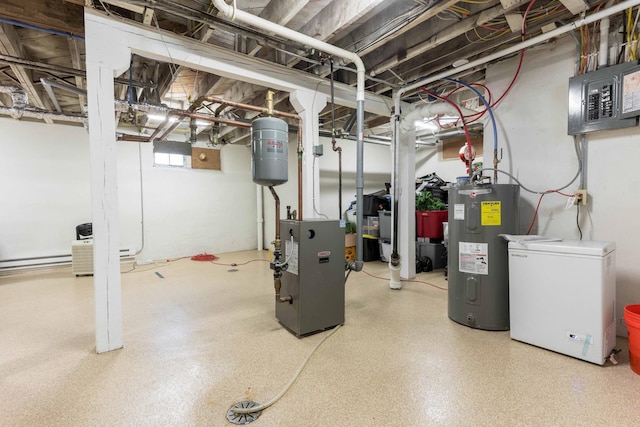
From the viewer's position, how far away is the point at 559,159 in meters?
2.52

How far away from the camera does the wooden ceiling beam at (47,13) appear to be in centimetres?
216

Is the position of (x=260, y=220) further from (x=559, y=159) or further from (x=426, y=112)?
(x=559, y=159)

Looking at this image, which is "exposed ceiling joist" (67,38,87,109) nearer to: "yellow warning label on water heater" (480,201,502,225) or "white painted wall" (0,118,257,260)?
"white painted wall" (0,118,257,260)

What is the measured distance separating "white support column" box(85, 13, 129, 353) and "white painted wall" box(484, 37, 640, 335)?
10.8ft

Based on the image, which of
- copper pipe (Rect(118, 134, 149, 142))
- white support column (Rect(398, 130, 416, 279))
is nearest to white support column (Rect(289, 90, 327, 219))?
white support column (Rect(398, 130, 416, 279))

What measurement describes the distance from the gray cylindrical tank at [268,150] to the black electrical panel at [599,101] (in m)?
2.31

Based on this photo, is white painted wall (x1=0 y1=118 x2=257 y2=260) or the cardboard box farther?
the cardboard box

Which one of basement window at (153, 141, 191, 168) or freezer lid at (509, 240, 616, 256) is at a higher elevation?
basement window at (153, 141, 191, 168)

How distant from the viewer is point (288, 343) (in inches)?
86.7

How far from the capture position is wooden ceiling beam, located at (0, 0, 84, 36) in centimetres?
216

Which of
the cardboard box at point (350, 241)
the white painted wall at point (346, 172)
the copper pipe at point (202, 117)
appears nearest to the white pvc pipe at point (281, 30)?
the copper pipe at point (202, 117)

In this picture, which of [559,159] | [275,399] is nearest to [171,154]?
[275,399]

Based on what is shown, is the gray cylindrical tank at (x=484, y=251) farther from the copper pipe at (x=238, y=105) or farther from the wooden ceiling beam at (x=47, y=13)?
the wooden ceiling beam at (x=47, y=13)

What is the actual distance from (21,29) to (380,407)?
4.14m
